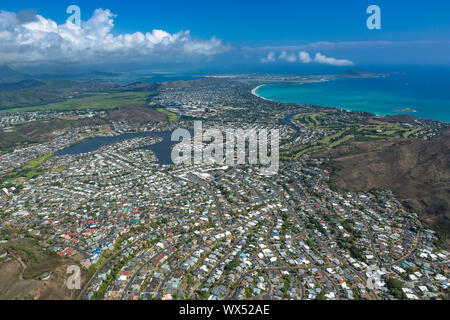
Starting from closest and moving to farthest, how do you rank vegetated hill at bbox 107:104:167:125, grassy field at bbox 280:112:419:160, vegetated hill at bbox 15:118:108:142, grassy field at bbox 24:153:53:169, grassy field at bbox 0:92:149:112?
grassy field at bbox 24:153:53:169, grassy field at bbox 280:112:419:160, vegetated hill at bbox 15:118:108:142, vegetated hill at bbox 107:104:167:125, grassy field at bbox 0:92:149:112

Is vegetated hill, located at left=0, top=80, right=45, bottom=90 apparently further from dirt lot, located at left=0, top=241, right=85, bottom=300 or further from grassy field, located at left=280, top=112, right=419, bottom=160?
A: dirt lot, located at left=0, top=241, right=85, bottom=300

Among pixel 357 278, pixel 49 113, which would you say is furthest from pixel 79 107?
pixel 357 278

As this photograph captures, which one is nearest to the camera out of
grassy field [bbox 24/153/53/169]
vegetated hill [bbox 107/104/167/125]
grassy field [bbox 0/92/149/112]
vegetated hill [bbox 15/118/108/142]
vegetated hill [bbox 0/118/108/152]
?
grassy field [bbox 24/153/53/169]

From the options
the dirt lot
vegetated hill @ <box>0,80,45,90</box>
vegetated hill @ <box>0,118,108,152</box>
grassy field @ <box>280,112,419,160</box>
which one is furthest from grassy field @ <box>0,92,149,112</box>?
the dirt lot

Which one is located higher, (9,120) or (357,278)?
(9,120)

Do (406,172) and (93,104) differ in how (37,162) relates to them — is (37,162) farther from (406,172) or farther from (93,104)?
(93,104)

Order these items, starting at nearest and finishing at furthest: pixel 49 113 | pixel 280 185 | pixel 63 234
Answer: pixel 63 234
pixel 280 185
pixel 49 113

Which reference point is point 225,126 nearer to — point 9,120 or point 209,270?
point 209,270
